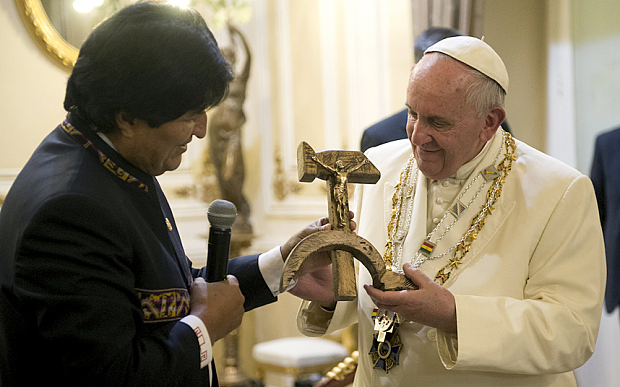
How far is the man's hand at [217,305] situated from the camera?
167 cm

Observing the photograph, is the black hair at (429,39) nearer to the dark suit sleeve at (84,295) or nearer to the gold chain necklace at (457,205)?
the gold chain necklace at (457,205)

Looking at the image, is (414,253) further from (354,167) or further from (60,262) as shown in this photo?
(60,262)

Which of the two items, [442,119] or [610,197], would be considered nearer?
[442,119]

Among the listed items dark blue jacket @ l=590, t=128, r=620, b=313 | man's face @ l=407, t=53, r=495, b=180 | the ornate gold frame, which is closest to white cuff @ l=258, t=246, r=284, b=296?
man's face @ l=407, t=53, r=495, b=180

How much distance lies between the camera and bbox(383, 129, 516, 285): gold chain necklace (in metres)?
2.12

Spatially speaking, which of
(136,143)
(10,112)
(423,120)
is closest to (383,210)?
(423,120)

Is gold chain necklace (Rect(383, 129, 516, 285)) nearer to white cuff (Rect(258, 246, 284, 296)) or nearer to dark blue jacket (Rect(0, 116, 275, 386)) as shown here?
white cuff (Rect(258, 246, 284, 296))

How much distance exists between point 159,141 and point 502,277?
3.95ft

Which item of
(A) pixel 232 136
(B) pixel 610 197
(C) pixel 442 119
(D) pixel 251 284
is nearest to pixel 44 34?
(A) pixel 232 136

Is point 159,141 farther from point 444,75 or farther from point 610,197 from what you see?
point 610,197

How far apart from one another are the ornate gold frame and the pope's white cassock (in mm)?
3517

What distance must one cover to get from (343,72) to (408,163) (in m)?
3.11

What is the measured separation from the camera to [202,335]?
1627 mm

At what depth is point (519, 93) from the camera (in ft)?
15.9
